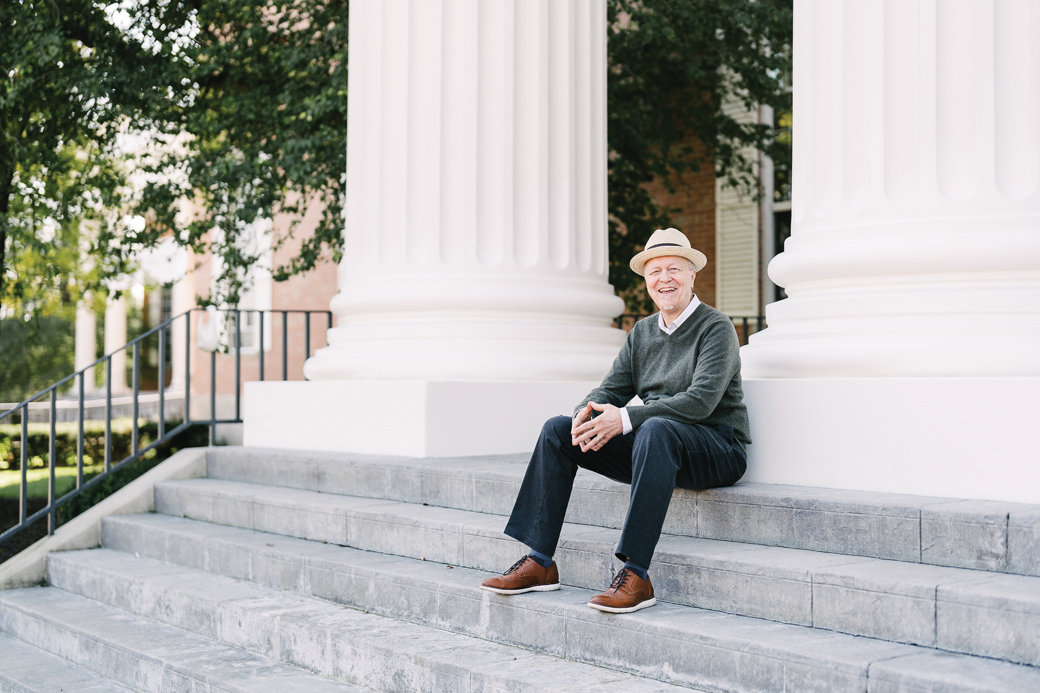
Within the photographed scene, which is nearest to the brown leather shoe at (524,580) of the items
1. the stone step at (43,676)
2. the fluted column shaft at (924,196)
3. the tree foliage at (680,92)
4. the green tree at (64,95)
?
the fluted column shaft at (924,196)

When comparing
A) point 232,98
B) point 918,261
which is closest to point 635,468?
point 918,261

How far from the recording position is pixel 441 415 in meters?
6.05

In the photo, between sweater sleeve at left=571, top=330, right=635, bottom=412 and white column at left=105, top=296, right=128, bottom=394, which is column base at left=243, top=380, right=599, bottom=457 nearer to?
sweater sleeve at left=571, top=330, right=635, bottom=412

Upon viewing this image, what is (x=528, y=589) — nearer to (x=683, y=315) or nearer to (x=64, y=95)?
(x=683, y=315)

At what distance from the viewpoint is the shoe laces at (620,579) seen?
360 cm

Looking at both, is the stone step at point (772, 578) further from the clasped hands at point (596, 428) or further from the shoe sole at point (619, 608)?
the clasped hands at point (596, 428)

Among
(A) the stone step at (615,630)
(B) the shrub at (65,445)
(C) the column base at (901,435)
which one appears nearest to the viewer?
(A) the stone step at (615,630)

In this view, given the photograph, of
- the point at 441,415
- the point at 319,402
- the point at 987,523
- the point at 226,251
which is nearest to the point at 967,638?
the point at 987,523

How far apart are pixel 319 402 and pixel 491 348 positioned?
132 centimetres

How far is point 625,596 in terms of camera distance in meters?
3.56

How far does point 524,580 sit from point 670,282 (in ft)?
4.56

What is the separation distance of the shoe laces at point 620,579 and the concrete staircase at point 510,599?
110 mm

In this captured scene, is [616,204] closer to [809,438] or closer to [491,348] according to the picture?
[491,348]

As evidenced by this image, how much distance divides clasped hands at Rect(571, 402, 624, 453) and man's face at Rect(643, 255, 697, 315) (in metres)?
0.59
